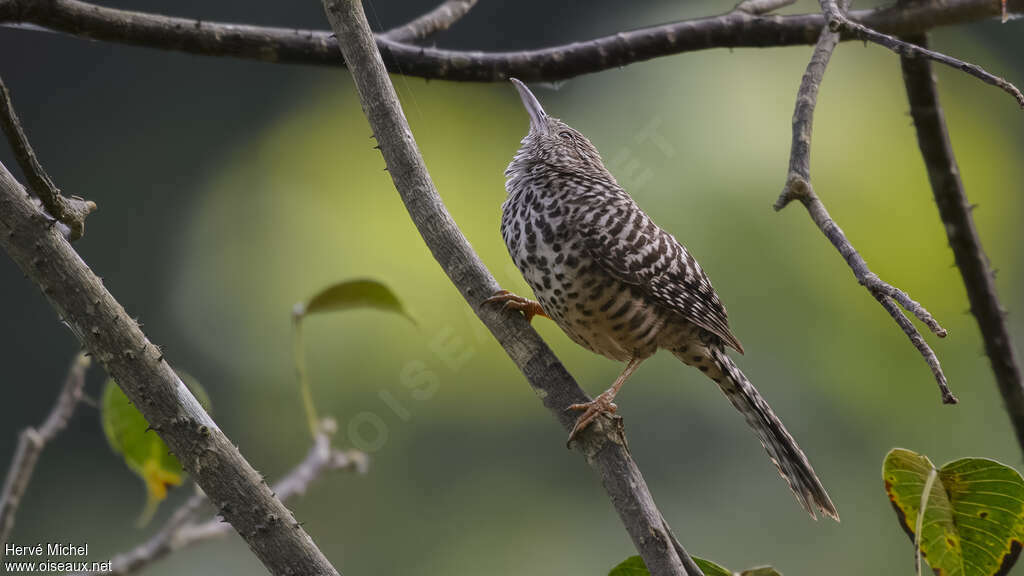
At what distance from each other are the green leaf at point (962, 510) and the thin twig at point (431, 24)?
1.64m

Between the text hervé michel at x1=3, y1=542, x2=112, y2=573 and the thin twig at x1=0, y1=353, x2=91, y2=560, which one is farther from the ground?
the thin twig at x1=0, y1=353, x2=91, y2=560

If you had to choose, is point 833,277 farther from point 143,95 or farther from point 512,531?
point 143,95

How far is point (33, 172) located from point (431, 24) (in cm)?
136

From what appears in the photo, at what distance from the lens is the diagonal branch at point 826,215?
54.9 inches

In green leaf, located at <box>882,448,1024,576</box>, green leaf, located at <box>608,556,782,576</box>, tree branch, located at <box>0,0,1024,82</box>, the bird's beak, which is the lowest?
green leaf, located at <box>608,556,782,576</box>

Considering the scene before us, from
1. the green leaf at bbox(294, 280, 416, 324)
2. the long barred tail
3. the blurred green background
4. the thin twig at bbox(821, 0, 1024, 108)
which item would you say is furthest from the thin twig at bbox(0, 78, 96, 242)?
the blurred green background

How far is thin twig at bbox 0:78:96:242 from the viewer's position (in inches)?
61.3

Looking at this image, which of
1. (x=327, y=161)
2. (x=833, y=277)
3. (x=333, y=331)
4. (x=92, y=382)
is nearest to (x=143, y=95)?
(x=92, y=382)

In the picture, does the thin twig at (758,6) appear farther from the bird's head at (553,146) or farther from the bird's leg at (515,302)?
the bird's leg at (515,302)

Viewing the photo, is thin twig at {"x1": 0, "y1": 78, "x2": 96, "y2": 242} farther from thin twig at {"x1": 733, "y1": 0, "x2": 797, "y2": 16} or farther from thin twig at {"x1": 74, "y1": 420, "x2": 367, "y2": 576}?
thin twig at {"x1": 733, "y1": 0, "x2": 797, "y2": 16}

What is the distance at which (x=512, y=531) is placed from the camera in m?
6.93

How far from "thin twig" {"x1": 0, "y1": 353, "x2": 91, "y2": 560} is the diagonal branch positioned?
1.29m

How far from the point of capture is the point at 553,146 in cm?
286

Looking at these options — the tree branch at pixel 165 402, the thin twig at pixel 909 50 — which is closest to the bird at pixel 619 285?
the thin twig at pixel 909 50
